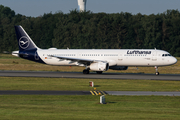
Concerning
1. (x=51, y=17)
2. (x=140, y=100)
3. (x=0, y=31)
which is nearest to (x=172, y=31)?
(x=51, y=17)

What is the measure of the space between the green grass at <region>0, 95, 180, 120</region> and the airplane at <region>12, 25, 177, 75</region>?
2468 centimetres

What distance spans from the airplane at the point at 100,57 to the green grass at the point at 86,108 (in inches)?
972

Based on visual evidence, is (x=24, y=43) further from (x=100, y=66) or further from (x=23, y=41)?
→ (x=100, y=66)

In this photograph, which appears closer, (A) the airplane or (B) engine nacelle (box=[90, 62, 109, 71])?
(B) engine nacelle (box=[90, 62, 109, 71])

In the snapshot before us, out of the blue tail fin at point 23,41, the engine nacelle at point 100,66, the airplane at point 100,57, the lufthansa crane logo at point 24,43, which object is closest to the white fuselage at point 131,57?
the airplane at point 100,57

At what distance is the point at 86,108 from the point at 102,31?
104 metres

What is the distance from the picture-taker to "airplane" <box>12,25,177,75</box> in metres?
49.8

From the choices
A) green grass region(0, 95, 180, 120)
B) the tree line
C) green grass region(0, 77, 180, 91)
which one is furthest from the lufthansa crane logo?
the tree line

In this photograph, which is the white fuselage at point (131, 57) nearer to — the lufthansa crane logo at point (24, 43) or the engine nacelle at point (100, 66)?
the engine nacelle at point (100, 66)

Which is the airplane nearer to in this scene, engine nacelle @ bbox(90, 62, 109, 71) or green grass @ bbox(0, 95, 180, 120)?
engine nacelle @ bbox(90, 62, 109, 71)

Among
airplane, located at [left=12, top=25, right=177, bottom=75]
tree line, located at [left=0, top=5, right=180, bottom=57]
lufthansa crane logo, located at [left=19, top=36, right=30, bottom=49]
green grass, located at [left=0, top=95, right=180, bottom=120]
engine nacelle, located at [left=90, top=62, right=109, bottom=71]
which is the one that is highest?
tree line, located at [left=0, top=5, right=180, bottom=57]

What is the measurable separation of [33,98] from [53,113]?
6986mm

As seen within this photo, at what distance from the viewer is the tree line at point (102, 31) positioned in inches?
4560

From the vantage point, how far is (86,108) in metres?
20.1
